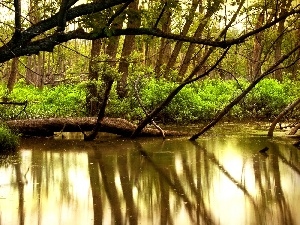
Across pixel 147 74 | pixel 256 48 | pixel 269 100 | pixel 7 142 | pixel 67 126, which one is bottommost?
pixel 7 142

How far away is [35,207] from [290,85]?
17747mm

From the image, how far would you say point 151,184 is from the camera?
8.95 meters

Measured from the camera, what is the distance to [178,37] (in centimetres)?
754

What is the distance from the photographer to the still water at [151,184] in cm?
689

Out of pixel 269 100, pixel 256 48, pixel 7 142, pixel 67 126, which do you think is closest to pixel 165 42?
pixel 256 48

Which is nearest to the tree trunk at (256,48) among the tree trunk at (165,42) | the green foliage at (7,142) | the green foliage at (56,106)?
the tree trunk at (165,42)

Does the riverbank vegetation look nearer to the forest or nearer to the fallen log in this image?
the forest

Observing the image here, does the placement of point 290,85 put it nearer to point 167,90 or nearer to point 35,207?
point 167,90

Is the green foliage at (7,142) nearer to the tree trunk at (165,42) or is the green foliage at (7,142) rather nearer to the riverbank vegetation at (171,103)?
the riverbank vegetation at (171,103)

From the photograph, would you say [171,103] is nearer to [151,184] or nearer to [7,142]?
[7,142]

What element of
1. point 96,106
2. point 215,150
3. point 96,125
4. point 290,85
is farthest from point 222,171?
point 290,85

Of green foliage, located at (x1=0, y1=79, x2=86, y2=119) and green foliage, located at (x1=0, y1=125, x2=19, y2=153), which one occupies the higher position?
green foliage, located at (x1=0, y1=79, x2=86, y2=119)

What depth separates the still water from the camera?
22.6ft

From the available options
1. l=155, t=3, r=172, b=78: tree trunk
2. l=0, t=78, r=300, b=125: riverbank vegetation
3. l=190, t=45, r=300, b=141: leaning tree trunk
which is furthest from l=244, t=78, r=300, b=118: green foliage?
l=190, t=45, r=300, b=141: leaning tree trunk
